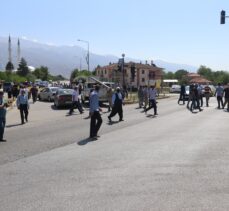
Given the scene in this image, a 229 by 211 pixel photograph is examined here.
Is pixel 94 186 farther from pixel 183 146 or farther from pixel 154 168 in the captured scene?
pixel 183 146

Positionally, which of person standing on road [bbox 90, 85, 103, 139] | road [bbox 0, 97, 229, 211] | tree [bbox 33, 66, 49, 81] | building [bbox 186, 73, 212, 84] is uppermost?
tree [bbox 33, 66, 49, 81]

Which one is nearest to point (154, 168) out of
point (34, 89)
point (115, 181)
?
point (115, 181)

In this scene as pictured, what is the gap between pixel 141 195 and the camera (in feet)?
23.0

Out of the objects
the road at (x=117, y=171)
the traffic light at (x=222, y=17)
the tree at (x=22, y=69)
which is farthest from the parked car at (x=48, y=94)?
the tree at (x=22, y=69)

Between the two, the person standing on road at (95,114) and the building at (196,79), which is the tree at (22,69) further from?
the person standing on road at (95,114)

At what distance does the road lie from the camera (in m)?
6.68

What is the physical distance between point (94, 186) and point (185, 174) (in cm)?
180

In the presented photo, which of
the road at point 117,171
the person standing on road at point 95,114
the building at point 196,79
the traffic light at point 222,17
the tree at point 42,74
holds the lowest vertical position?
the road at point 117,171

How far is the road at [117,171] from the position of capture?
6.68 m

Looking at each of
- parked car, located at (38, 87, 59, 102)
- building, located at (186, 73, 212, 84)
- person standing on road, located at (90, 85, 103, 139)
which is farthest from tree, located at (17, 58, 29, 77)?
person standing on road, located at (90, 85, 103, 139)

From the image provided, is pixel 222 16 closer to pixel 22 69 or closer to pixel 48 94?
pixel 48 94

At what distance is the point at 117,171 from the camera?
29.5 feet

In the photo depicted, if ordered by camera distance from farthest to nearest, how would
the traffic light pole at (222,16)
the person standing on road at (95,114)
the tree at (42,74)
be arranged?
the tree at (42,74)
the traffic light pole at (222,16)
the person standing on road at (95,114)

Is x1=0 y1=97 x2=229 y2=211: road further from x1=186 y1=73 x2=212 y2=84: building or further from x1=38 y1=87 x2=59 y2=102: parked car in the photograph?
x1=186 y1=73 x2=212 y2=84: building
